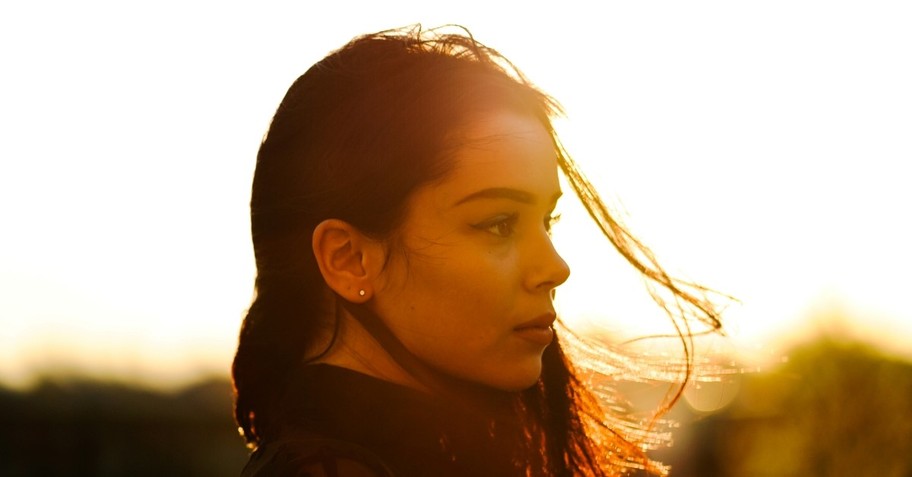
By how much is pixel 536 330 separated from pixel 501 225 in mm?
249

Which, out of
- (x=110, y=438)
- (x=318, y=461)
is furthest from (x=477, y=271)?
(x=110, y=438)

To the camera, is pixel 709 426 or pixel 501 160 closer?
pixel 501 160

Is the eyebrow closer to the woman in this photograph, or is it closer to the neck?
the woman

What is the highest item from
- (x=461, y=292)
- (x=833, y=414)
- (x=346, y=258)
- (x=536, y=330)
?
(x=346, y=258)

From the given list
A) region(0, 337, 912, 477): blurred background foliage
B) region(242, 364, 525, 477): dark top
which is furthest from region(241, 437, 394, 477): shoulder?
region(0, 337, 912, 477): blurred background foliage

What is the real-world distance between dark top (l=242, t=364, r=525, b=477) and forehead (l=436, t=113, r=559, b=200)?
17.8 inches

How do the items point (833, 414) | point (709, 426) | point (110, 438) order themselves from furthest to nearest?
point (110, 438)
point (709, 426)
point (833, 414)

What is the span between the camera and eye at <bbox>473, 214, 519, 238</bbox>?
2.87 meters

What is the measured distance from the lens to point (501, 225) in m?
2.88

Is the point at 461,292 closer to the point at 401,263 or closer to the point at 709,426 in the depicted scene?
the point at 401,263

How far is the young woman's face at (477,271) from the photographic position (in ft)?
9.34

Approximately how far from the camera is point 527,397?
3494 mm

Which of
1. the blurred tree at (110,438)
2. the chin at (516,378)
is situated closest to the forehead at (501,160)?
the chin at (516,378)

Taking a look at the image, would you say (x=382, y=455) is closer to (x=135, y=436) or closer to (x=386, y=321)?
(x=386, y=321)
